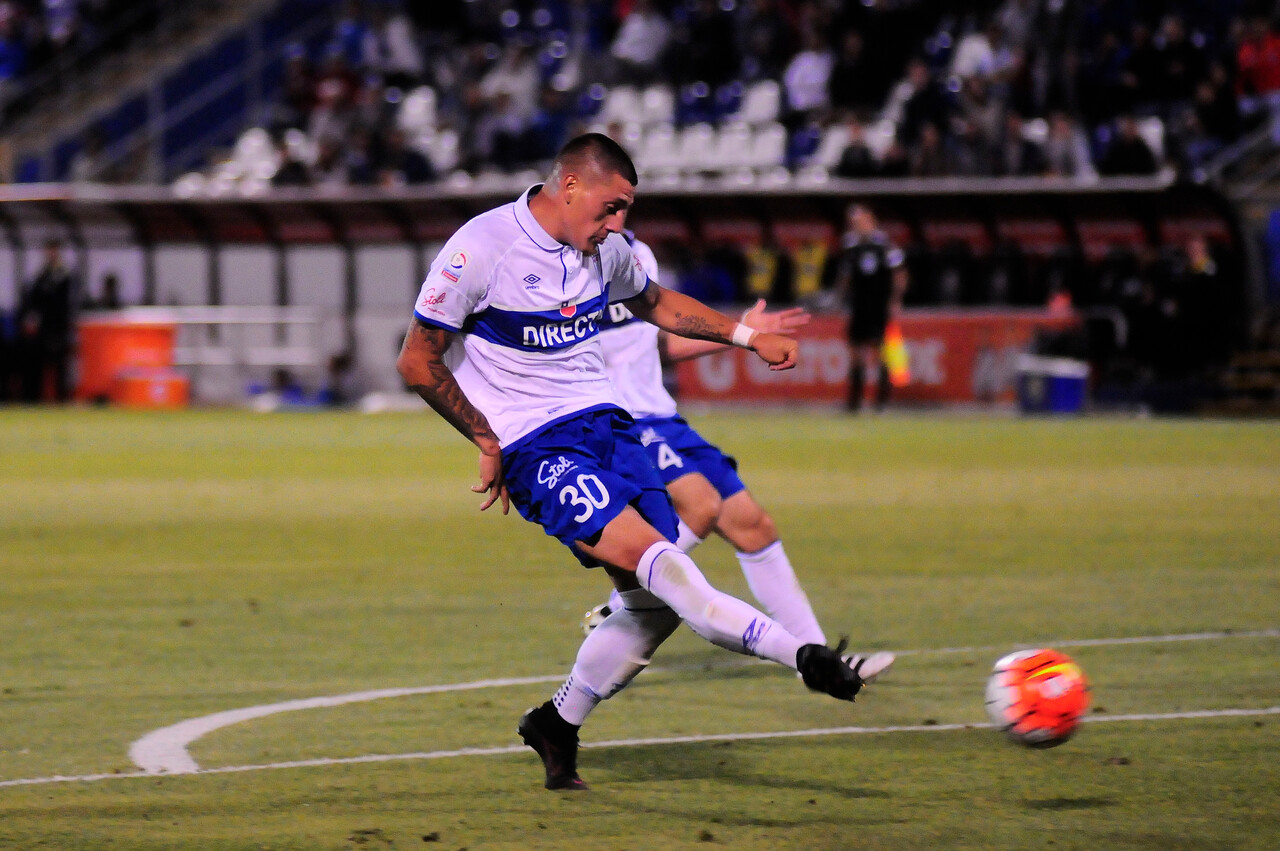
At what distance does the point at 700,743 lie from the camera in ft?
21.1

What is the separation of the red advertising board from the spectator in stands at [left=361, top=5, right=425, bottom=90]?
873 centimetres

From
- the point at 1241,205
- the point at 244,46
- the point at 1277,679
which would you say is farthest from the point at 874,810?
the point at 244,46

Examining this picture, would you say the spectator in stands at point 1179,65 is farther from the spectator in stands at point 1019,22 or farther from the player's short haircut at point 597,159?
the player's short haircut at point 597,159

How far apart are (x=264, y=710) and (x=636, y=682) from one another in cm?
151

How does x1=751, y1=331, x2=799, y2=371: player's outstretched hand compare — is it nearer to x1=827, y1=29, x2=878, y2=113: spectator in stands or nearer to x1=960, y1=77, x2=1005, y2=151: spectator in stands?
x1=960, y1=77, x2=1005, y2=151: spectator in stands

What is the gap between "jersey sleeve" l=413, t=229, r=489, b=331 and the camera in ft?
19.2

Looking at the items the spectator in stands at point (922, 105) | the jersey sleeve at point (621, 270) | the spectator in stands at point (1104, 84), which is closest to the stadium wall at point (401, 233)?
the spectator in stands at point (922, 105)

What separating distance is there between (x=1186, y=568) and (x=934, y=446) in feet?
33.3

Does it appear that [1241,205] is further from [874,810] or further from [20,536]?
[874,810]

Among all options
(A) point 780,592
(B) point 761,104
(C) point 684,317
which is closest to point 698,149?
(B) point 761,104

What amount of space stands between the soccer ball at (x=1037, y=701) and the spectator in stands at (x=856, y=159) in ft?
72.7

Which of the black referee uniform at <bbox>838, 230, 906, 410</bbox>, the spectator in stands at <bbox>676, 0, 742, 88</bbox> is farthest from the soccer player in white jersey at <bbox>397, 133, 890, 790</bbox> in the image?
the spectator in stands at <bbox>676, 0, 742, 88</bbox>

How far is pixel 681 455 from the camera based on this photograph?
812 centimetres

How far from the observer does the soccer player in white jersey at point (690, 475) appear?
783 centimetres
